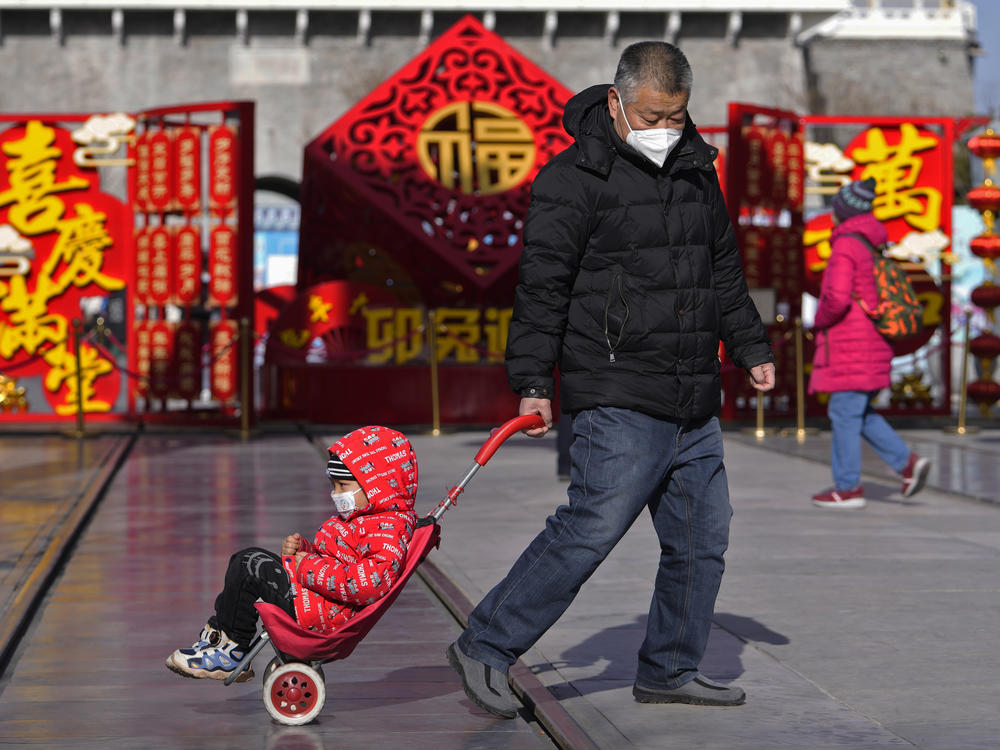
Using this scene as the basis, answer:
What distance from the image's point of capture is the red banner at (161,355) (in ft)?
58.0

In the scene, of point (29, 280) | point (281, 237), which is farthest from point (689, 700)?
point (281, 237)

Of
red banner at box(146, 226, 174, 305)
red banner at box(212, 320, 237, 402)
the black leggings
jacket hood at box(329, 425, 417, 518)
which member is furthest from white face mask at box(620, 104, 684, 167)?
red banner at box(146, 226, 174, 305)

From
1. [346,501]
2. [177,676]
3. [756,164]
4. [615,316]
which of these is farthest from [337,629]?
[756,164]

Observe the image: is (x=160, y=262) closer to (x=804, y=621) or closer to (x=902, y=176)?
(x=902, y=176)

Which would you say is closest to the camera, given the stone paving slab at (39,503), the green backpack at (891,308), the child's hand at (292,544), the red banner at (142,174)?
the child's hand at (292,544)

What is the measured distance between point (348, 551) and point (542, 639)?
157cm

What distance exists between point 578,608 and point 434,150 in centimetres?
1224

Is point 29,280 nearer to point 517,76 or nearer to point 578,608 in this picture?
point 517,76

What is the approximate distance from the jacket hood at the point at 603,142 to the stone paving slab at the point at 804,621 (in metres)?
1.59

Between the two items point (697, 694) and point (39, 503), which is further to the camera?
point (39, 503)

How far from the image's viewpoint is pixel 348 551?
5.10 metres

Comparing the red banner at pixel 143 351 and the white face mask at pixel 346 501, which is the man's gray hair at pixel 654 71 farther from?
the red banner at pixel 143 351

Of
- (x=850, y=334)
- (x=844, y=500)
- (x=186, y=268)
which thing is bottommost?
(x=844, y=500)

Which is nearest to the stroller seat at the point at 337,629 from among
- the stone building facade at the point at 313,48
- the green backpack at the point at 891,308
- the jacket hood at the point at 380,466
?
the jacket hood at the point at 380,466
